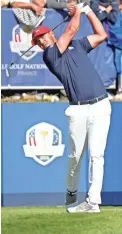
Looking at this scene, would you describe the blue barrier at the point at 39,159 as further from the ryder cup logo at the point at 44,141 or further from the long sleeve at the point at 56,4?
the long sleeve at the point at 56,4

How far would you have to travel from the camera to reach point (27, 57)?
12156mm

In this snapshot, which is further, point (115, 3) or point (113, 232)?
point (115, 3)

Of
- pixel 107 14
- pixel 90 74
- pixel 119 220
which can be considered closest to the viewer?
pixel 119 220

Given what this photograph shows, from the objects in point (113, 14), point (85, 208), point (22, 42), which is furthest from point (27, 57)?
point (85, 208)

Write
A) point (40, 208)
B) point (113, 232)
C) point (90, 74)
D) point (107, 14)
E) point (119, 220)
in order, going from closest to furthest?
point (113, 232), point (119, 220), point (90, 74), point (40, 208), point (107, 14)

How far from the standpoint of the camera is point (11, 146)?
992cm

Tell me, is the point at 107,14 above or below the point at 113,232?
above

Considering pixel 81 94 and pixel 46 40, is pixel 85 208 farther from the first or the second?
pixel 46 40

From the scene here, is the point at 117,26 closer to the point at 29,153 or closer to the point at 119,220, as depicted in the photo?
the point at 29,153

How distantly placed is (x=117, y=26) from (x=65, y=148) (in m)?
3.01

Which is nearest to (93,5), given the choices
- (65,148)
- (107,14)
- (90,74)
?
(107,14)

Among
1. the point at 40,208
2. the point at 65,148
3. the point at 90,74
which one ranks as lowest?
the point at 40,208

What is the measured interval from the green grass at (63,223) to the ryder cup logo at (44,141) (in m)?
2.52

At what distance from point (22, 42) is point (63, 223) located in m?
5.76
